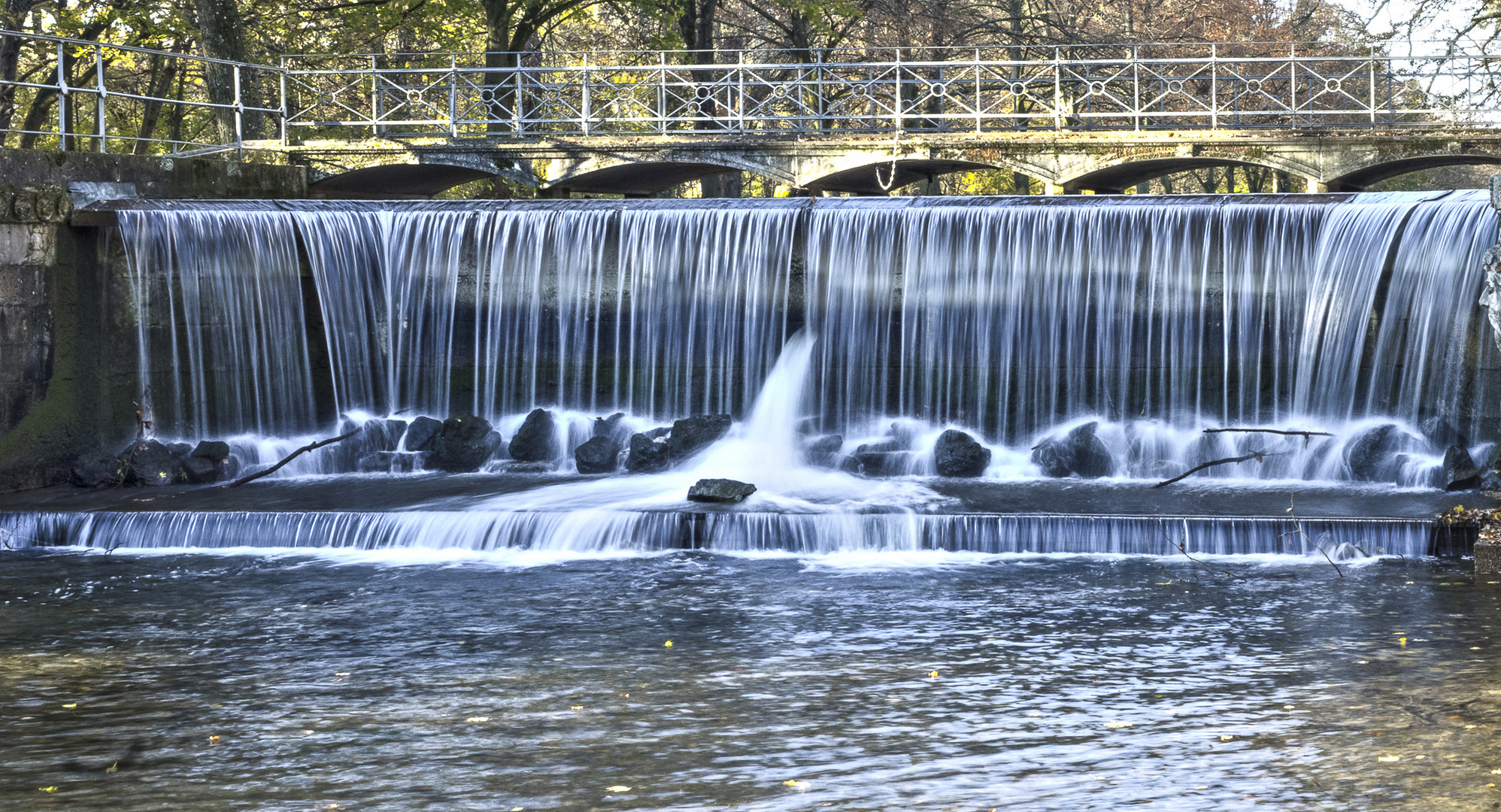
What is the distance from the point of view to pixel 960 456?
14492 mm

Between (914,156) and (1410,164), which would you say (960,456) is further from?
(1410,164)

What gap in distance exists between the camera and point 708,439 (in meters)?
15.2

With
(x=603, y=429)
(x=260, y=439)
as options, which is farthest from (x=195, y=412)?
(x=603, y=429)

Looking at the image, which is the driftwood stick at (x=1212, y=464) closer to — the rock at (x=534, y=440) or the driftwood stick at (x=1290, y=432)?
the driftwood stick at (x=1290, y=432)

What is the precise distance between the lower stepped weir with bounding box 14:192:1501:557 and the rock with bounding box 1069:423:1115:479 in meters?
0.04

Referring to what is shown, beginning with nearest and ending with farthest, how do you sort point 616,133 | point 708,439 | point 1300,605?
point 1300,605
point 708,439
point 616,133

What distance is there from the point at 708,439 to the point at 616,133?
10.5 metres

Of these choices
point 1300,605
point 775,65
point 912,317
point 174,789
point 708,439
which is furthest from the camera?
point 775,65

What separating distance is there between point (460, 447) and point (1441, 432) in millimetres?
9051

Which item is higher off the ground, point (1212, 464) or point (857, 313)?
point (857, 313)

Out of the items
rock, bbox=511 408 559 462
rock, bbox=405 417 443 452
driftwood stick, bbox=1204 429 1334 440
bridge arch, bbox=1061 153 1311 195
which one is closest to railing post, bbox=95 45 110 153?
rock, bbox=405 417 443 452

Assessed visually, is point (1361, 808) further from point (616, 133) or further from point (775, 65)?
point (616, 133)

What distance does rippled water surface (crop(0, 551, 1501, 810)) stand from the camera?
242 inches

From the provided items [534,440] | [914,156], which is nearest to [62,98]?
[534,440]
